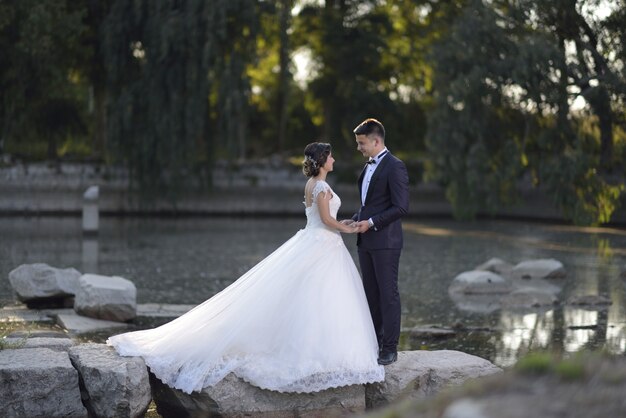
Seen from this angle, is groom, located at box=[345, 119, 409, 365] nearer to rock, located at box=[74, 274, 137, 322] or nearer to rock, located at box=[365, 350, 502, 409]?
rock, located at box=[365, 350, 502, 409]

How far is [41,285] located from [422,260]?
1108cm

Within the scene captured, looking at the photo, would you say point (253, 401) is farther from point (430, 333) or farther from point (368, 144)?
point (430, 333)

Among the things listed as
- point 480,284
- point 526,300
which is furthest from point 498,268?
point 526,300

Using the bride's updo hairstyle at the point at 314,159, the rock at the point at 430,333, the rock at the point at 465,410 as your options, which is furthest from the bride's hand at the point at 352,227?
the rock at the point at 430,333

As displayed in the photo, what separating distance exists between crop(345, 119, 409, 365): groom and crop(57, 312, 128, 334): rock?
485 cm

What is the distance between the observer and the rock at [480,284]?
653 inches

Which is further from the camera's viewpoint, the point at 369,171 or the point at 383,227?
the point at 369,171

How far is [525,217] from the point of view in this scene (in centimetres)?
4034

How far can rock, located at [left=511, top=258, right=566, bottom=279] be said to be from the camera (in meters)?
19.1

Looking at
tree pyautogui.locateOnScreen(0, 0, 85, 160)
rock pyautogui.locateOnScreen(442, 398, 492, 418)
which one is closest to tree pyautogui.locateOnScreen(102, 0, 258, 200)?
tree pyautogui.locateOnScreen(0, 0, 85, 160)

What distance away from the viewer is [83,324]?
470 inches

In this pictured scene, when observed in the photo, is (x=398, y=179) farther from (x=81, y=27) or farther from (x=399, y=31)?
(x=399, y=31)

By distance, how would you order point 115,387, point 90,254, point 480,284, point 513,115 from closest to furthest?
point 115,387
point 480,284
point 90,254
point 513,115

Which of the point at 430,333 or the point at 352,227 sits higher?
the point at 352,227
